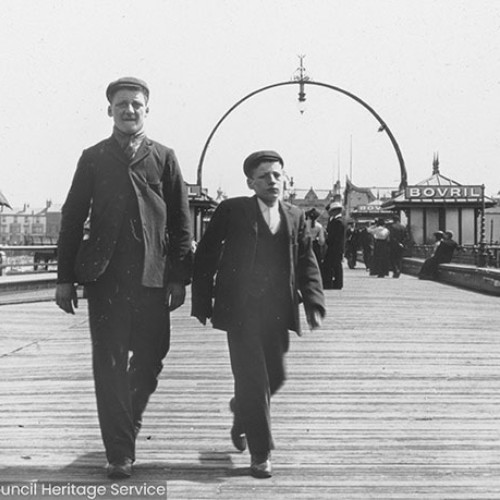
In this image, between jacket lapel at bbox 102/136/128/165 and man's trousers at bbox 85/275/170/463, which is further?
jacket lapel at bbox 102/136/128/165

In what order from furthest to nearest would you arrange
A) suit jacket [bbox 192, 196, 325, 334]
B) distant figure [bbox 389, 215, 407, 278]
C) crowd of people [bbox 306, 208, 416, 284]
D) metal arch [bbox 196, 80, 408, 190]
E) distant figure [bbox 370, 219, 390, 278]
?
metal arch [bbox 196, 80, 408, 190]
distant figure [bbox 389, 215, 407, 278]
distant figure [bbox 370, 219, 390, 278]
crowd of people [bbox 306, 208, 416, 284]
suit jacket [bbox 192, 196, 325, 334]

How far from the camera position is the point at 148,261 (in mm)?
4109

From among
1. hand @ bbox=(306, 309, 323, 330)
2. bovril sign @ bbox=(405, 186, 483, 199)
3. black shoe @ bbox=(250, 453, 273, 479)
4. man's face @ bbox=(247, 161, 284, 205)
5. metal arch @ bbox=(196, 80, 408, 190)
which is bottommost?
black shoe @ bbox=(250, 453, 273, 479)

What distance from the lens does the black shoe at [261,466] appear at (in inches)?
159

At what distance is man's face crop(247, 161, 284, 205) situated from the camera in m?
4.36

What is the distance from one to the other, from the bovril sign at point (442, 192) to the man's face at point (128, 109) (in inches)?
1233

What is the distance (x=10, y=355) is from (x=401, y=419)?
14.1ft

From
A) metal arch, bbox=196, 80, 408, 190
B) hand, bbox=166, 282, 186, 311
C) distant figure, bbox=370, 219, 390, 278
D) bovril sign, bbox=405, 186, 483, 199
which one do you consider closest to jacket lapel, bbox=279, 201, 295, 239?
hand, bbox=166, 282, 186, 311

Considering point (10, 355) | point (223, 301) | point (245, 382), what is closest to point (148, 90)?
point (223, 301)

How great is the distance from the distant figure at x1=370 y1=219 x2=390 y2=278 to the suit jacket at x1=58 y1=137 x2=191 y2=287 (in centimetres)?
1842

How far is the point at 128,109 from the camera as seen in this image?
13.8ft

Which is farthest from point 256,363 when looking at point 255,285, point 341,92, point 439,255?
point 341,92

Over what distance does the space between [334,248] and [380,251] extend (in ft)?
22.3

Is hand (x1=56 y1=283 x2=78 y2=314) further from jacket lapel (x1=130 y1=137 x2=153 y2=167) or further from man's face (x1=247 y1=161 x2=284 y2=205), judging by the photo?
man's face (x1=247 y1=161 x2=284 y2=205)
